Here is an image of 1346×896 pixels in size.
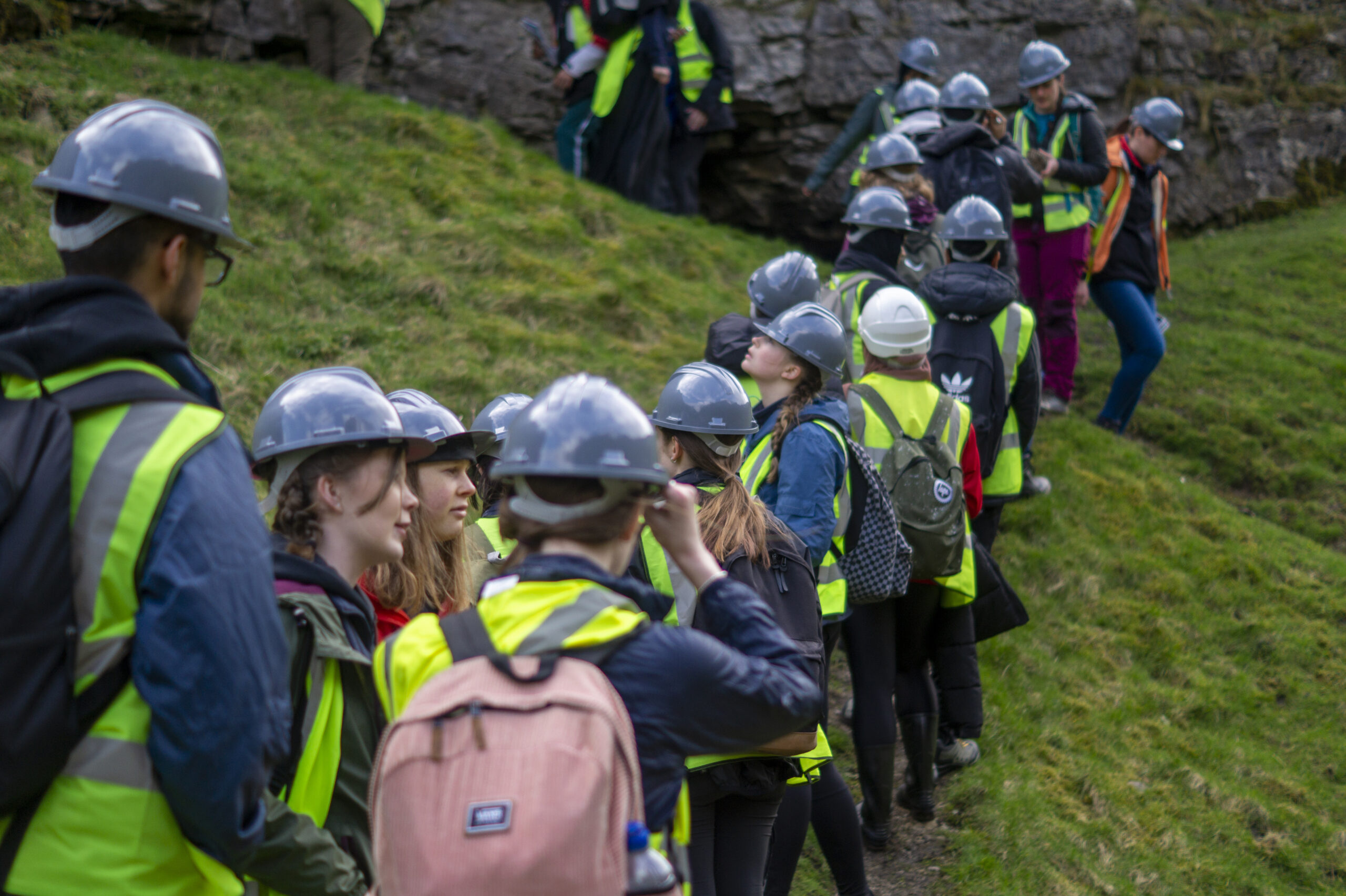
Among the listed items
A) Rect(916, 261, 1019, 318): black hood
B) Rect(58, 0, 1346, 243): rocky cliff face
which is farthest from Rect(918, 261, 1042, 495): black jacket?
Rect(58, 0, 1346, 243): rocky cliff face

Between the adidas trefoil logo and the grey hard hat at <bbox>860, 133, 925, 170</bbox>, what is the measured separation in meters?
1.56

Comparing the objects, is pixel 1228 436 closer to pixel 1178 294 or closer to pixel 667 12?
pixel 1178 294

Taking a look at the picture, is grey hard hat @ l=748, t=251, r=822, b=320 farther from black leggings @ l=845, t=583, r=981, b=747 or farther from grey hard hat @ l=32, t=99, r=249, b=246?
grey hard hat @ l=32, t=99, r=249, b=246

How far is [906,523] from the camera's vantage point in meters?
4.51

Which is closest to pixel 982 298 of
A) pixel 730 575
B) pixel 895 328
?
pixel 895 328

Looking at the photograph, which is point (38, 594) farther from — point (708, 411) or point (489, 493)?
point (489, 493)

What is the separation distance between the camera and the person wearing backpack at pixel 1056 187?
26.7 ft

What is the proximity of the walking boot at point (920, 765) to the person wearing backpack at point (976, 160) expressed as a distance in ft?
10.0

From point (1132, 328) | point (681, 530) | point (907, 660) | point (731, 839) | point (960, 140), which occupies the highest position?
point (960, 140)

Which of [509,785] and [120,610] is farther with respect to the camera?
[120,610]

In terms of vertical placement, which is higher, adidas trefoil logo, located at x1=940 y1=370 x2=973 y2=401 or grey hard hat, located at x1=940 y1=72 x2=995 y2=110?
grey hard hat, located at x1=940 y1=72 x2=995 y2=110

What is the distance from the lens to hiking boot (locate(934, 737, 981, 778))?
18.0ft

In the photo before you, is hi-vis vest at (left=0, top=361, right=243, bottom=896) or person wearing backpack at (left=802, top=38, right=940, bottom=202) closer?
hi-vis vest at (left=0, top=361, right=243, bottom=896)

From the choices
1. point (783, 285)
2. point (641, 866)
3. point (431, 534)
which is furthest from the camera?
point (783, 285)
